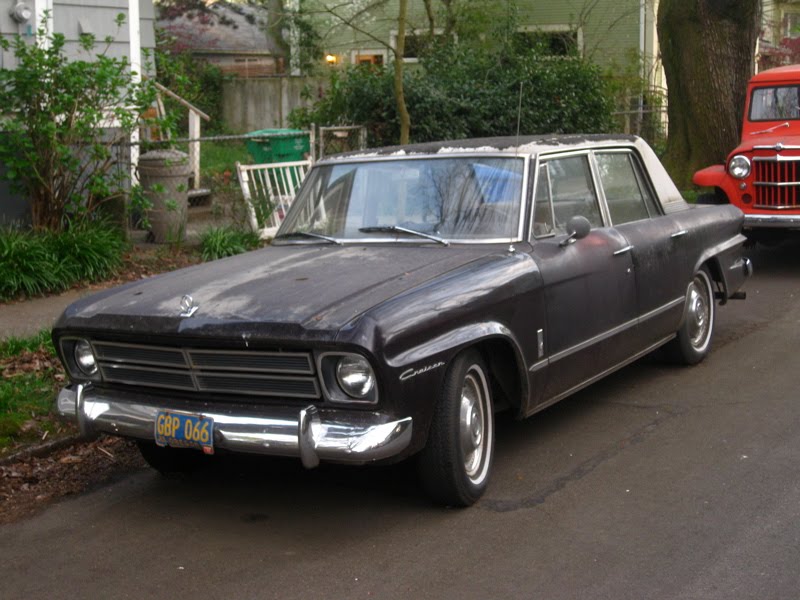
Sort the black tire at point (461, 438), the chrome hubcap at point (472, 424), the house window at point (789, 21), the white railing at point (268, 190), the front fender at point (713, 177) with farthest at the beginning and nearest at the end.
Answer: the house window at point (789, 21), the white railing at point (268, 190), the front fender at point (713, 177), the chrome hubcap at point (472, 424), the black tire at point (461, 438)

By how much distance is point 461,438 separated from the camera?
5.04m

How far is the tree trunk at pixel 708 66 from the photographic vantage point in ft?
52.2

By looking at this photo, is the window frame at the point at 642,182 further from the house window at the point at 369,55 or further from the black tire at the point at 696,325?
the house window at the point at 369,55

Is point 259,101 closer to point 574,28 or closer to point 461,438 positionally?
point 574,28

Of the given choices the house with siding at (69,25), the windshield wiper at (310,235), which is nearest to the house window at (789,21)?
the house with siding at (69,25)

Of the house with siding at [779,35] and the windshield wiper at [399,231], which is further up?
the house with siding at [779,35]

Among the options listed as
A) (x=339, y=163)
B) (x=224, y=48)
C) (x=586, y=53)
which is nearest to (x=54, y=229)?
(x=339, y=163)

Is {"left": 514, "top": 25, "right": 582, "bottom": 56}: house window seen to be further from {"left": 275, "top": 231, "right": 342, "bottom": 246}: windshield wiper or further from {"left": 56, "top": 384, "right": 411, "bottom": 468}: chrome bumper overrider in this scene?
{"left": 56, "top": 384, "right": 411, "bottom": 468}: chrome bumper overrider

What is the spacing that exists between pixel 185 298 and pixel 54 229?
641 centimetres

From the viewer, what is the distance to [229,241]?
12.1 metres

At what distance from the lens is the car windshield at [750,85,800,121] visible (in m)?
12.6

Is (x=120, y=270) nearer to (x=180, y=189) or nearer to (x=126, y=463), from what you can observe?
(x=180, y=189)

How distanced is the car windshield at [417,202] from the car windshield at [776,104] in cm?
756

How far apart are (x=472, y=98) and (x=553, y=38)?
37.2ft
